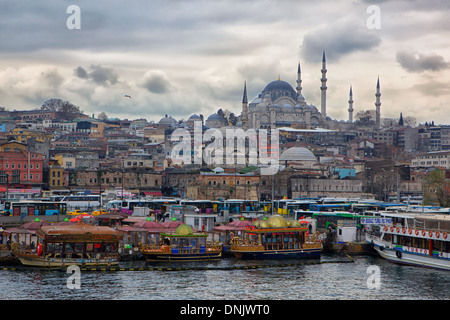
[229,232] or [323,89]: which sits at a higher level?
[323,89]

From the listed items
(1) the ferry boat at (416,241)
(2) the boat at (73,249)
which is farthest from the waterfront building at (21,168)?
(1) the ferry boat at (416,241)

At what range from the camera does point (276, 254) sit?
33.6m

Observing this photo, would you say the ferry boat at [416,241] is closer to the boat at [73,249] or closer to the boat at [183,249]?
the boat at [183,249]

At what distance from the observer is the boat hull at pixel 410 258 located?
1254 inches

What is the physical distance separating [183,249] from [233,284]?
538cm

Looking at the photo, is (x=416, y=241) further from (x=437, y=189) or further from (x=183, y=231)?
(x=437, y=189)

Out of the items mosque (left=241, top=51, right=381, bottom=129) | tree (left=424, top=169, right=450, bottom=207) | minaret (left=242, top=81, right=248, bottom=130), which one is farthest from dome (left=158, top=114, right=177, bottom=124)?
tree (left=424, top=169, right=450, bottom=207)

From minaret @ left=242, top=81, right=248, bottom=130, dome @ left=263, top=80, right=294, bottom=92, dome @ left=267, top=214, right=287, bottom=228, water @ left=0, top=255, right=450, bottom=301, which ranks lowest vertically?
water @ left=0, top=255, right=450, bottom=301

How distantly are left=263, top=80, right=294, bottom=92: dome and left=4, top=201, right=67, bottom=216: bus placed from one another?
92776 millimetres

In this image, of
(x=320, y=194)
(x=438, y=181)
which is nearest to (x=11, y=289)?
(x=438, y=181)

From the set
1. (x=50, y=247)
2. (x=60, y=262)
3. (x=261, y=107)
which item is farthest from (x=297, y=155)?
(x=60, y=262)

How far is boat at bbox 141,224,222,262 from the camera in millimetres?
31969

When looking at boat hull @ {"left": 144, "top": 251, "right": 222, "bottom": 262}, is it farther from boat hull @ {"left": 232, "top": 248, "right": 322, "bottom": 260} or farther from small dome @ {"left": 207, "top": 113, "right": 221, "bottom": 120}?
small dome @ {"left": 207, "top": 113, "right": 221, "bottom": 120}
